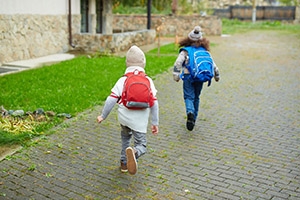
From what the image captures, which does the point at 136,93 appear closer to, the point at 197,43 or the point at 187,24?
the point at 197,43

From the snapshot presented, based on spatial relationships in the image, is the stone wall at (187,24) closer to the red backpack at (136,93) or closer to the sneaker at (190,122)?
the sneaker at (190,122)

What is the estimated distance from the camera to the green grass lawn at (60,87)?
23.1 ft

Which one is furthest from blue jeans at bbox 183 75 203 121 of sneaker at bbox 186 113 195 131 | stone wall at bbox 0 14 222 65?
stone wall at bbox 0 14 222 65

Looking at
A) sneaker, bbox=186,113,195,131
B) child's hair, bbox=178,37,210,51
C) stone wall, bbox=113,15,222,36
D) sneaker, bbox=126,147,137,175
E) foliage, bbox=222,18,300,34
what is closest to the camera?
sneaker, bbox=126,147,137,175

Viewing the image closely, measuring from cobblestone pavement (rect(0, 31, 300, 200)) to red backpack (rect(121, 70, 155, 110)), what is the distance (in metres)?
0.89

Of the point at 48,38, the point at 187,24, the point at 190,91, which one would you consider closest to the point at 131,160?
the point at 190,91

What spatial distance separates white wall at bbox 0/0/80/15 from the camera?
13.1 metres

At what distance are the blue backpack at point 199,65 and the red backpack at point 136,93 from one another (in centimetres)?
196

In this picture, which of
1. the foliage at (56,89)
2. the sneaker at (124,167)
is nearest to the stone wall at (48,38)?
the foliage at (56,89)

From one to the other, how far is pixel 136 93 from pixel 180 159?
4.66 feet

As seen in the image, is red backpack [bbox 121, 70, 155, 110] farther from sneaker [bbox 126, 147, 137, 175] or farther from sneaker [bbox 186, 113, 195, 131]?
sneaker [bbox 186, 113, 195, 131]

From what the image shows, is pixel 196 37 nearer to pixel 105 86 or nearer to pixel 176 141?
pixel 176 141

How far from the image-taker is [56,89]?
962cm

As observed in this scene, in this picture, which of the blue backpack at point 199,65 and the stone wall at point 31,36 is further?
the stone wall at point 31,36
